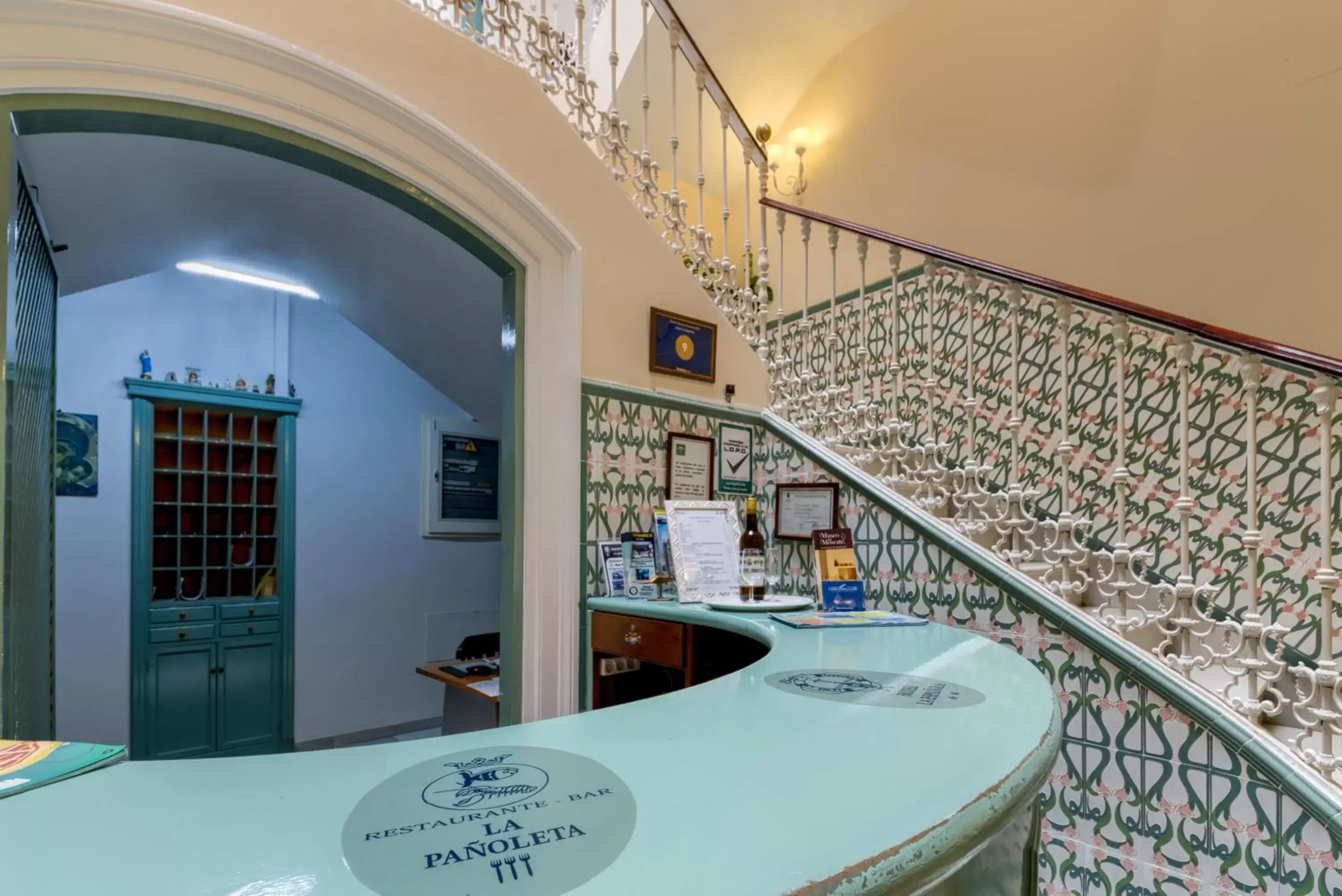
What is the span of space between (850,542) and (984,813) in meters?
1.46

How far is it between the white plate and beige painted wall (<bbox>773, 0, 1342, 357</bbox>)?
2291 mm

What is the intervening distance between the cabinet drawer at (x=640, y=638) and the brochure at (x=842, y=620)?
0.94ft

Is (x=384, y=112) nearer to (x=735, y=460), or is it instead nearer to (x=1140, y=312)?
(x=735, y=460)

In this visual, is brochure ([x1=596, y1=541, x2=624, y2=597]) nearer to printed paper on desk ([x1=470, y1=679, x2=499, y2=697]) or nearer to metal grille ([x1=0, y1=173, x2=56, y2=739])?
printed paper on desk ([x1=470, y1=679, x2=499, y2=697])

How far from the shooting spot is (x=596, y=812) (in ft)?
1.95

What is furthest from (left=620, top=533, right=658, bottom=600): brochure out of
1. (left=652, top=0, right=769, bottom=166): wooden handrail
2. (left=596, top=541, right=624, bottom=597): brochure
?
(left=652, top=0, right=769, bottom=166): wooden handrail

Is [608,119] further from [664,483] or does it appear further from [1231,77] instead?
[1231,77]

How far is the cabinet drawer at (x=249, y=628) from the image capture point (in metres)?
4.39

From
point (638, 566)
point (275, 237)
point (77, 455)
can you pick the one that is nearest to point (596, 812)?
point (638, 566)

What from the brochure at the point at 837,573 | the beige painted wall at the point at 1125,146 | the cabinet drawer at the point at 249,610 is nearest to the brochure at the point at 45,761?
the brochure at the point at 837,573

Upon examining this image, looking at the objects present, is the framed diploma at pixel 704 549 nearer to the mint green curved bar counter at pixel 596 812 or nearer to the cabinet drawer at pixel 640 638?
the cabinet drawer at pixel 640 638

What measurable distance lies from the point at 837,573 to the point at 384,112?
6.01 ft

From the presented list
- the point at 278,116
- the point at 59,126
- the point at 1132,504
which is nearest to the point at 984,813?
the point at 278,116

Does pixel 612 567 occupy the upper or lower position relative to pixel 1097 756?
upper
